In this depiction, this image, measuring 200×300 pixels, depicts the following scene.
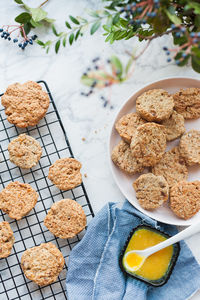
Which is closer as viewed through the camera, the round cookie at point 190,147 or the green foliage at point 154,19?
the green foliage at point 154,19

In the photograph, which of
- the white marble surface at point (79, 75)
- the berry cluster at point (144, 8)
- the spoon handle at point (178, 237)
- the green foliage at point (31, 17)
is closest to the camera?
the berry cluster at point (144, 8)

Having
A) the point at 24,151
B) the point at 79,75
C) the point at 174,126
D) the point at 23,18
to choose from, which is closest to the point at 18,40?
the point at 23,18

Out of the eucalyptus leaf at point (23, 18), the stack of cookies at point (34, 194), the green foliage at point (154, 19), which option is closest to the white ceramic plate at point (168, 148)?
the stack of cookies at point (34, 194)

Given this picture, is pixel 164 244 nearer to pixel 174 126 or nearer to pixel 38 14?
pixel 174 126

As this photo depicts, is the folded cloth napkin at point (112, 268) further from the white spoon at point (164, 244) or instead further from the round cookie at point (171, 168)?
the round cookie at point (171, 168)

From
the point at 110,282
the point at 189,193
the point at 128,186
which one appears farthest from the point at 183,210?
the point at 110,282

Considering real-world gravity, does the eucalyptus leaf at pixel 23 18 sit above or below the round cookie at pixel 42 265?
above

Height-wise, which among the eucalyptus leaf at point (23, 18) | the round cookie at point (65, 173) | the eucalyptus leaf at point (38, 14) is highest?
the eucalyptus leaf at point (38, 14)
